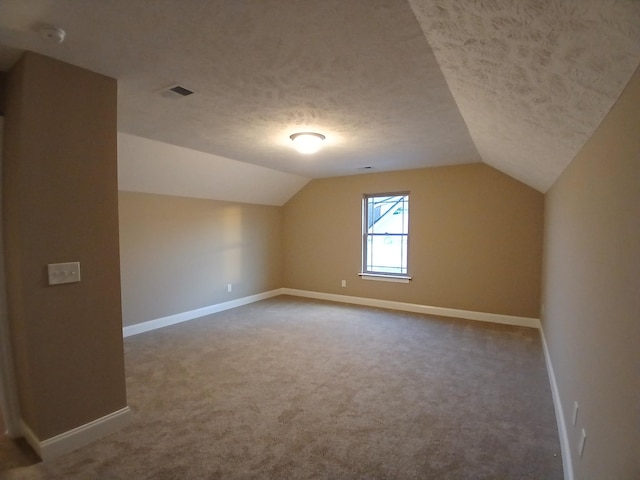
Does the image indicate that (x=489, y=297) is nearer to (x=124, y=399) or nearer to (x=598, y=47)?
(x=598, y=47)

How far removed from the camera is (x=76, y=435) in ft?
6.57

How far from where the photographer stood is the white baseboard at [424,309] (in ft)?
14.5

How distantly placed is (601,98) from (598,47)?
15.6 inches

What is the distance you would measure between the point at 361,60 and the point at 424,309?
4180 mm

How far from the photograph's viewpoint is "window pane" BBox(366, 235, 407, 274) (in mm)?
5465

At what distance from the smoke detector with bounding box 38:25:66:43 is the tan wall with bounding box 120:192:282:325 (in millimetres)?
2593

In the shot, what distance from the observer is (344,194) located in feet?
19.3

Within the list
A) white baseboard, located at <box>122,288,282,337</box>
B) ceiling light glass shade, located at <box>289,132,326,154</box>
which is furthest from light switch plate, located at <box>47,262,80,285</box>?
ceiling light glass shade, located at <box>289,132,326,154</box>

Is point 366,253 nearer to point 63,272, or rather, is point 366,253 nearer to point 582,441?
point 582,441

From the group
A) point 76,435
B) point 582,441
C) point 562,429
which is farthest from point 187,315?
point 582,441

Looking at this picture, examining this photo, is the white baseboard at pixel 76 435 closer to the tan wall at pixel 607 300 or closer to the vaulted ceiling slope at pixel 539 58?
the tan wall at pixel 607 300

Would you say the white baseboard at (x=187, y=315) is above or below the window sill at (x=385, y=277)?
below

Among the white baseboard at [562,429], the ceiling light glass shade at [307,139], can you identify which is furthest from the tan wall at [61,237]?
the white baseboard at [562,429]

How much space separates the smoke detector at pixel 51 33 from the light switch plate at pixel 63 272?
1.23 meters
